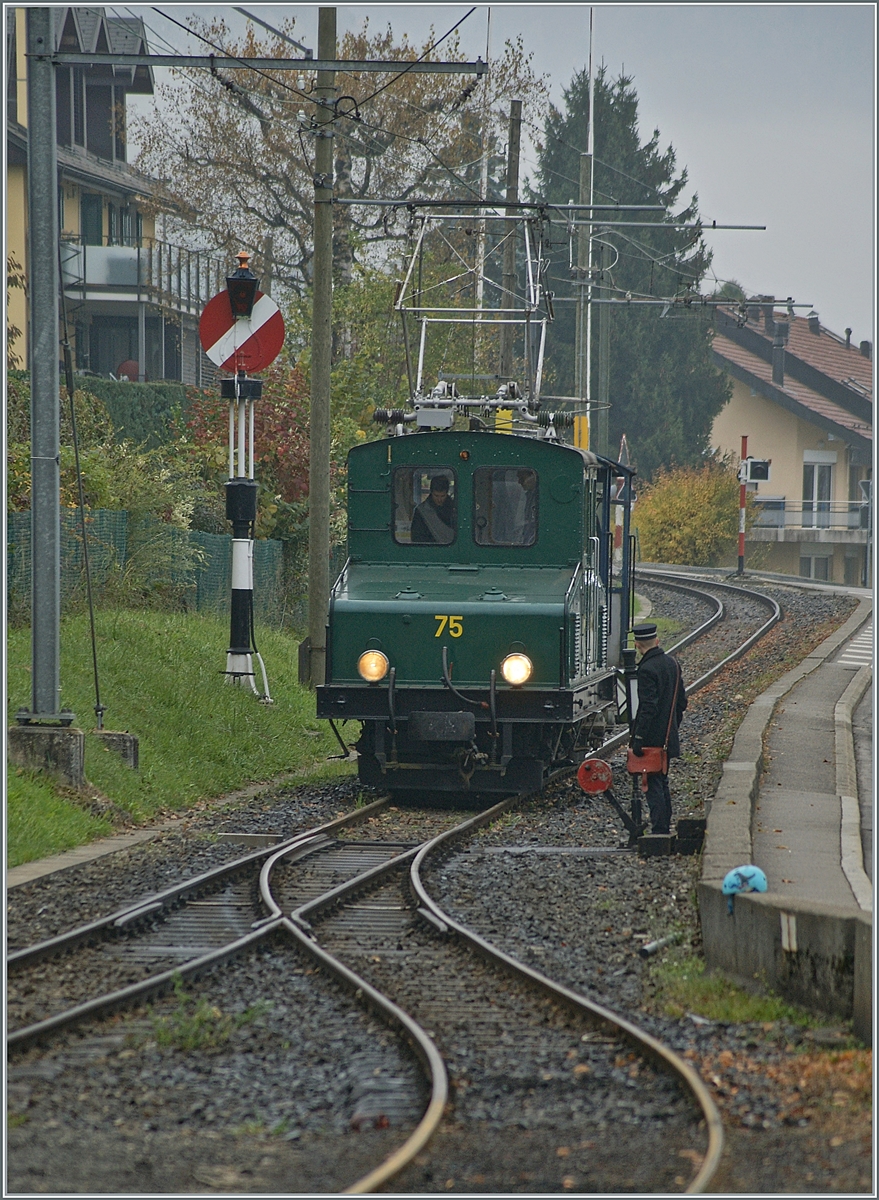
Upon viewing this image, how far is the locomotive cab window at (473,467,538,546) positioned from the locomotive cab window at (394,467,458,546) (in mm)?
223

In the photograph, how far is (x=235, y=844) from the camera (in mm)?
11234

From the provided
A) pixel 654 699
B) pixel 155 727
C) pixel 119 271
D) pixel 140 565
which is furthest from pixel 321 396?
pixel 119 271

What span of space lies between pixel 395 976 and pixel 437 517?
660 centimetres

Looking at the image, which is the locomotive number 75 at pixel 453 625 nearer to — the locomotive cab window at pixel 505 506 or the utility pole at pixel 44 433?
the locomotive cab window at pixel 505 506

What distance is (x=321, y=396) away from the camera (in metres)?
17.6

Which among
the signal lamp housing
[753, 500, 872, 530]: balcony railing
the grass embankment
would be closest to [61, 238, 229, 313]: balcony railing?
the grass embankment

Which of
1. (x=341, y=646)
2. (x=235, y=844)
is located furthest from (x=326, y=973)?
(x=341, y=646)

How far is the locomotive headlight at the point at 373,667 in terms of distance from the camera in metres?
12.6

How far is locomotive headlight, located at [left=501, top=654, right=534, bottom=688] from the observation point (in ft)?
40.8

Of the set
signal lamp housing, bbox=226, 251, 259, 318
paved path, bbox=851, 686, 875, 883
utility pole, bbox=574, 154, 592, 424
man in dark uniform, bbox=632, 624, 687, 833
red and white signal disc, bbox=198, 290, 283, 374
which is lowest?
paved path, bbox=851, 686, 875, 883

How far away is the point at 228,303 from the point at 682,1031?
1088cm

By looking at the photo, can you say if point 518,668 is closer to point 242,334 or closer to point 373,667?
point 373,667

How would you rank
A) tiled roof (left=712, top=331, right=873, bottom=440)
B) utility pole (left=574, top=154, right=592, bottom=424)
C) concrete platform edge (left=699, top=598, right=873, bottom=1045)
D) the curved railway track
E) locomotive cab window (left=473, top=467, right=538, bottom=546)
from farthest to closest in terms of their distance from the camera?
tiled roof (left=712, top=331, right=873, bottom=440) → utility pole (left=574, top=154, right=592, bottom=424) → locomotive cab window (left=473, top=467, right=538, bottom=546) → concrete platform edge (left=699, top=598, right=873, bottom=1045) → the curved railway track

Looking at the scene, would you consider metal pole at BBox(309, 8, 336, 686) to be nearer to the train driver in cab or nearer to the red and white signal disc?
the red and white signal disc
